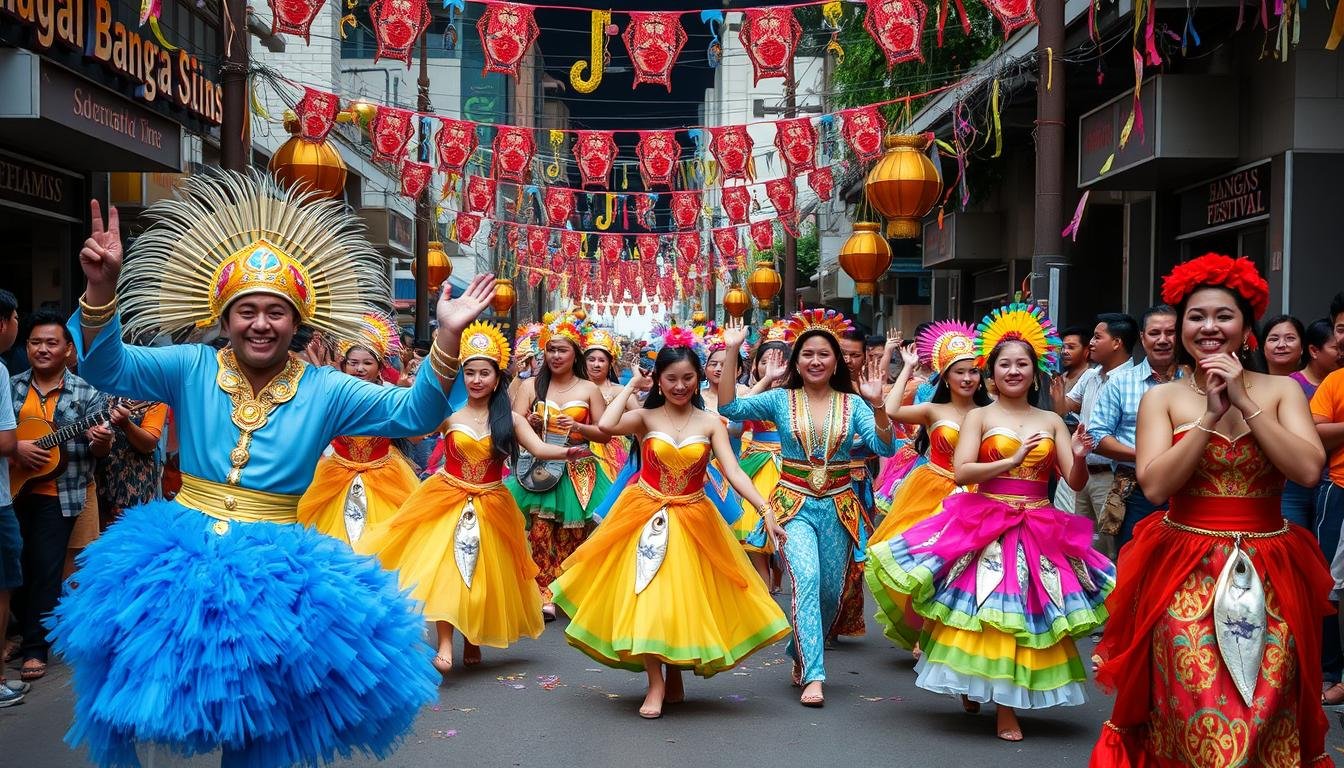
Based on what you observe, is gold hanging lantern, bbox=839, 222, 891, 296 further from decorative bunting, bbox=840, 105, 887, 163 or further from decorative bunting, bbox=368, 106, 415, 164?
decorative bunting, bbox=368, 106, 415, 164

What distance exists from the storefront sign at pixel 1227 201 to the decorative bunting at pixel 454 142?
9.74 m

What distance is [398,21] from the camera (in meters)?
14.3

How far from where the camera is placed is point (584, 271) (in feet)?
150

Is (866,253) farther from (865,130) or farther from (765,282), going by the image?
(765,282)

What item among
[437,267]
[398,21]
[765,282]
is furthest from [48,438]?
[765,282]

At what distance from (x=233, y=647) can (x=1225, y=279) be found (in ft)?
11.2

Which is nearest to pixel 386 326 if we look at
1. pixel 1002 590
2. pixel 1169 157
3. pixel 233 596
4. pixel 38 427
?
pixel 38 427

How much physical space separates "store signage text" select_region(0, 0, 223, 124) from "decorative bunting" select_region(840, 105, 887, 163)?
25.2ft

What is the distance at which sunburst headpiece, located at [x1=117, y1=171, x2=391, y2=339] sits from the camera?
16.1 ft

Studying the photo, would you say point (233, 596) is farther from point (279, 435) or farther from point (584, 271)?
point (584, 271)

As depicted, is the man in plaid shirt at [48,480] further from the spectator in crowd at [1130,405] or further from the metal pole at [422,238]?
the metal pole at [422,238]

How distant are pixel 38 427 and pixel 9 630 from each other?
1.63m

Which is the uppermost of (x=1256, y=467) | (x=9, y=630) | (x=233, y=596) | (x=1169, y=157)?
(x=1169, y=157)

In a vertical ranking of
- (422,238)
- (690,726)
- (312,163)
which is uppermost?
(422,238)
